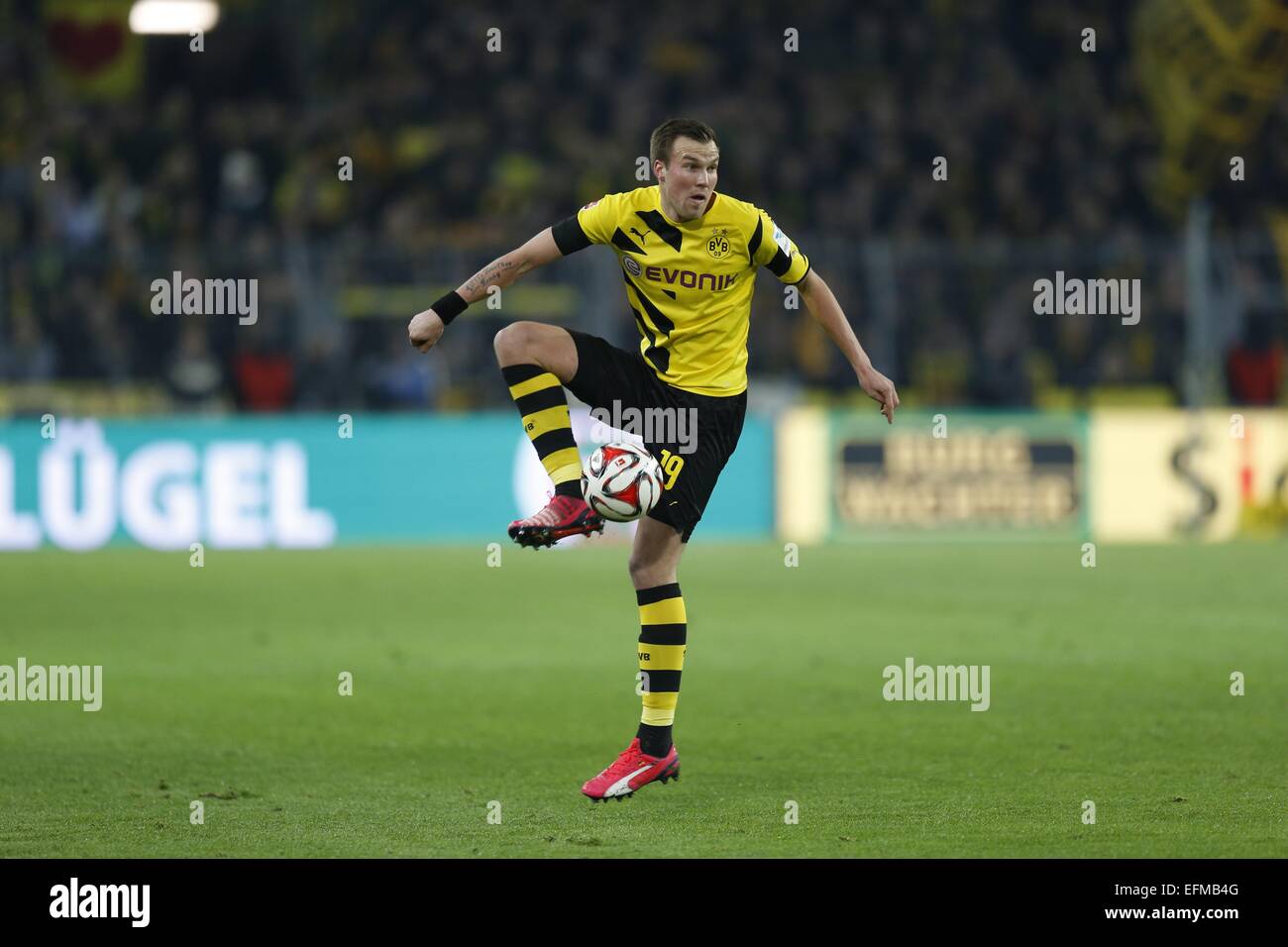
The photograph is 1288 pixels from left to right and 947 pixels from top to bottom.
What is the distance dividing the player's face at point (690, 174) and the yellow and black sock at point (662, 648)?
1.43 metres

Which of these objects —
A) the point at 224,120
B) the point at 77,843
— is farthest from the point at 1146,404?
the point at 77,843

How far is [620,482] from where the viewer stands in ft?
22.9

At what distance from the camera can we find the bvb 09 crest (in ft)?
24.2

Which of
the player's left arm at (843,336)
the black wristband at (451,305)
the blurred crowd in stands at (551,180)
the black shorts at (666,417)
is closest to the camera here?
the black wristband at (451,305)

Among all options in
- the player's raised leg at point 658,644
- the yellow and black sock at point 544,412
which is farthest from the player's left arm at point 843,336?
the yellow and black sock at point 544,412

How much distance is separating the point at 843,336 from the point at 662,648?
136cm

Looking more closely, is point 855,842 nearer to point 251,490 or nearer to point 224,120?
point 251,490

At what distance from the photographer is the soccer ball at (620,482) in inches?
275

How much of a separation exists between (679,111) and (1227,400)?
8.99 m

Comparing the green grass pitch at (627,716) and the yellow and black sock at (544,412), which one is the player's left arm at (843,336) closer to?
the yellow and black sock at (544,412)

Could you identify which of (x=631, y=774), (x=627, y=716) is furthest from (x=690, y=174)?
(x=627, y=716)

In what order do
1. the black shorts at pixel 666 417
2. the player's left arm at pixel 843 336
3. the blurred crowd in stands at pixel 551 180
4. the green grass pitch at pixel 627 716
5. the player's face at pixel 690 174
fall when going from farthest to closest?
the blurred crowd in stands at pixel 551 180 → the player's left arm at pixel 843 336 → the black shorts at pixel 666 417 → the player's face at pixel 690 174 → the green grass pitch at pixel 627 716

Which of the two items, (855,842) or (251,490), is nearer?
(855,842)

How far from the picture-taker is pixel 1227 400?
69.4 ft
